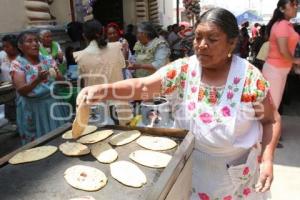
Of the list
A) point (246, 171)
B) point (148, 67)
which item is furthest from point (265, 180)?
point (148, 67)

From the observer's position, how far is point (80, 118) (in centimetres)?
149

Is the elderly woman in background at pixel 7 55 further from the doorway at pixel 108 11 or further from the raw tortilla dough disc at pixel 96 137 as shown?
the doorway at pixel 108 11

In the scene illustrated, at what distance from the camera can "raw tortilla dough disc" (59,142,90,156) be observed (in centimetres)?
150

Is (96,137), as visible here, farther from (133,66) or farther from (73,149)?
(133,66)

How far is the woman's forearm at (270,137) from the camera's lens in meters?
1.48

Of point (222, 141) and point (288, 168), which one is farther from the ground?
point (222, 141)

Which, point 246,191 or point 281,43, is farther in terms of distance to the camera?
point 281,43

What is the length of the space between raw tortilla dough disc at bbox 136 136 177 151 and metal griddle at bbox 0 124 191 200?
28mm

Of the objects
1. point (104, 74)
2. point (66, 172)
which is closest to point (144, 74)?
point (104, 74)

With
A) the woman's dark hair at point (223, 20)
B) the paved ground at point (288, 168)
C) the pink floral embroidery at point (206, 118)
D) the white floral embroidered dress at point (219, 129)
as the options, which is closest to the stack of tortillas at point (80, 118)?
the white floral embroidered dress at point (219, 129)

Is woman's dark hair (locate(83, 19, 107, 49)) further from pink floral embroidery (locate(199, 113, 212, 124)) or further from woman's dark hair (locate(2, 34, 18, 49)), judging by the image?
pink floral embroidery (locate(199, 113, 212, 124))

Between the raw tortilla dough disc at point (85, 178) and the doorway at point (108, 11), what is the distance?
9.67 meters

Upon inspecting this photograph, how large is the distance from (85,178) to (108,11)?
10.3 meters

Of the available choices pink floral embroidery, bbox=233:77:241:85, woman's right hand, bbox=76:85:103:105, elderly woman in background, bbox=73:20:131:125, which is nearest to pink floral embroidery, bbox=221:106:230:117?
pink floral embroidery, bbox=233:77:241:85
